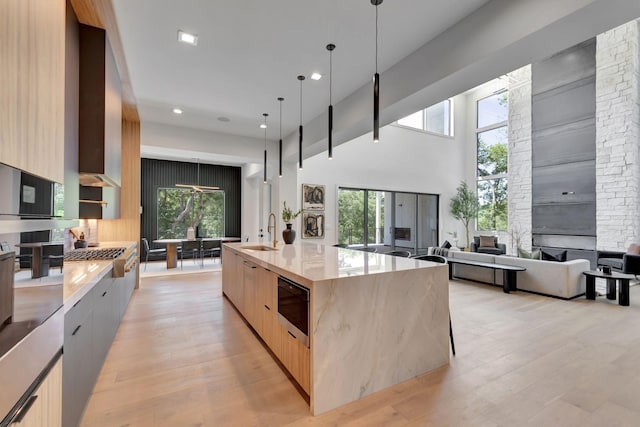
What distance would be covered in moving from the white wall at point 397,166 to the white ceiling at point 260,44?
11.0 ft

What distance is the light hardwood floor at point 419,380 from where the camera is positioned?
6.14 feet

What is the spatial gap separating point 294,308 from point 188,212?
25.8 feet

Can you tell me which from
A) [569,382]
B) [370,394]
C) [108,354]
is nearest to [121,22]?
[108,354]

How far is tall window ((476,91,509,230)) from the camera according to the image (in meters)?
9.64

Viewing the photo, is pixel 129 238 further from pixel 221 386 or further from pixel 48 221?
pixel 48 221

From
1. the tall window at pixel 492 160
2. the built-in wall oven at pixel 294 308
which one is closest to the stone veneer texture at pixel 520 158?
the tall window at pixel 492 160

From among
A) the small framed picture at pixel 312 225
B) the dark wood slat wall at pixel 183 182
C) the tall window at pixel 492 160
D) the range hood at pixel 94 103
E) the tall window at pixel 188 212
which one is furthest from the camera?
the tall window at pixel 492 160

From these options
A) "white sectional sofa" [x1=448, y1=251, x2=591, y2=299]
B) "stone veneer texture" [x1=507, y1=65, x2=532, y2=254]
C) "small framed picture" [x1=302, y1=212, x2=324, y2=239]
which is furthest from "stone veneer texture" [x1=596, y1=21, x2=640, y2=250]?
"small framed picture" [x1=302, y1=212, x2=324, y2=239]

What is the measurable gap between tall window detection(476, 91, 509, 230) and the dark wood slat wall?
842 centimetres

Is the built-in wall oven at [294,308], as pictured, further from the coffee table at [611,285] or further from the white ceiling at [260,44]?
the coffee table at [611,285]

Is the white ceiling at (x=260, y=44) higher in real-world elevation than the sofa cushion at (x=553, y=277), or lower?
Answer: higher

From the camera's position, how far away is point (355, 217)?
8.36m

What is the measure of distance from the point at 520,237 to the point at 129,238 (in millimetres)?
9587

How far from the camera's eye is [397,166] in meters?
9.14
